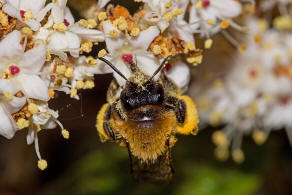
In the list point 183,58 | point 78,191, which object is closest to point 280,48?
point 183,58

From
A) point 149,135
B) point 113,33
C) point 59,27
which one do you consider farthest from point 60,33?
point 149,135

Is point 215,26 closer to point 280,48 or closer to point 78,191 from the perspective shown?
point 280,48

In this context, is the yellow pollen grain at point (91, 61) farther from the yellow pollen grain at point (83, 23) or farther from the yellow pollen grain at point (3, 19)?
the yellow pollen grain at point (3, 19)

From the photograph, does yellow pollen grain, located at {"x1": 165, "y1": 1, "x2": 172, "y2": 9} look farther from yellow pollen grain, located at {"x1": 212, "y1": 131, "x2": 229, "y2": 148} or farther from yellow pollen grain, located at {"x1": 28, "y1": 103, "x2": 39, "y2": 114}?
yellow pollen grain, located at {"x1": 212, "y1": 131, "x2": 229, "y2": 148}

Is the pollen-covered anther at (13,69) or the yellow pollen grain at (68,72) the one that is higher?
the pollen-covered anther at (13,69)

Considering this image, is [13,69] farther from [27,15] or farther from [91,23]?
[91,23]

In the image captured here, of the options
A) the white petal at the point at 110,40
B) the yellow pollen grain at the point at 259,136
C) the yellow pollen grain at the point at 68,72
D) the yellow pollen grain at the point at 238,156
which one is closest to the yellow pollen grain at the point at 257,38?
the yellow pollen grain at the point at 259,136
